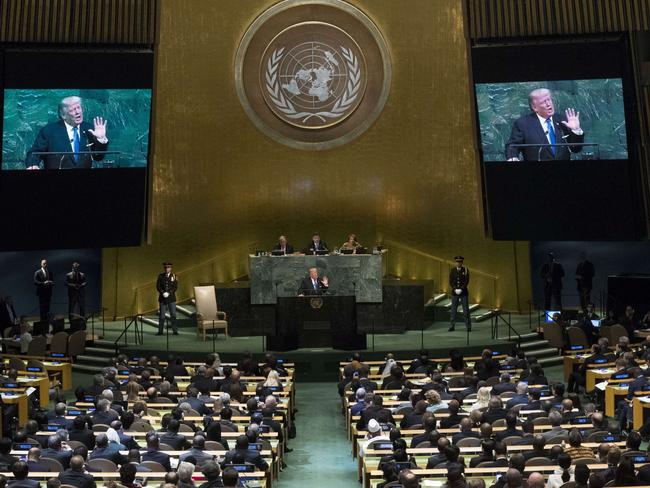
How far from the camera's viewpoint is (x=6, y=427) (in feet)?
47.5

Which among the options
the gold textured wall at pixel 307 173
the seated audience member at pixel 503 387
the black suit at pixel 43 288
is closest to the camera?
the seated audience member at pixel 503 387

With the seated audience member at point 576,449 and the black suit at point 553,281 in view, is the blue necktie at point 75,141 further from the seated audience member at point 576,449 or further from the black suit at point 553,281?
the seated audience member at point 576,449

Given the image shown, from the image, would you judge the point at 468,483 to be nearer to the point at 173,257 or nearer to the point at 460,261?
the point at 460,261

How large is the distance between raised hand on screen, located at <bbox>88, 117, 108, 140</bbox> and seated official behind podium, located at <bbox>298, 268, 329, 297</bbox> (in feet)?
17.5

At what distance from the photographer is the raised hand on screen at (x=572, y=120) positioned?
71.8ft

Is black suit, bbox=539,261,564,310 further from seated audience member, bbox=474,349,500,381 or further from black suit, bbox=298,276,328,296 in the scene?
seated audience member, bbox=474,349,500,381

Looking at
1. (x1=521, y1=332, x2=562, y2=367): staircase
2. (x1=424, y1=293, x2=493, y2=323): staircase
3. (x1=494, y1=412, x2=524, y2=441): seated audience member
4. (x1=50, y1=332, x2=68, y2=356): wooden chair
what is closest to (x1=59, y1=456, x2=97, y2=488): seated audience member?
(x1=494, y1=412, x2=524, y2=441): seated audience member

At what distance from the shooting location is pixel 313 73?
24.5m

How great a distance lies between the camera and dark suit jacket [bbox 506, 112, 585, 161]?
2178 cm

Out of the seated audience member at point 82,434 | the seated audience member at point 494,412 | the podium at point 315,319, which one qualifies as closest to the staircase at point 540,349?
the podium at point 315,319

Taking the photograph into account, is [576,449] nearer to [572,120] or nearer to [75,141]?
[572,120]

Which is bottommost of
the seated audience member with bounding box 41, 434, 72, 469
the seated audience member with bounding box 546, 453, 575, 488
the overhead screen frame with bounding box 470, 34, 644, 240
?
the seated audience member with bounding box 546, 453, 575, 488

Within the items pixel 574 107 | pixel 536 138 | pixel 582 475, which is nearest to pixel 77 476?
pixel 582 475

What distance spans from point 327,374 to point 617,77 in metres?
8.64
